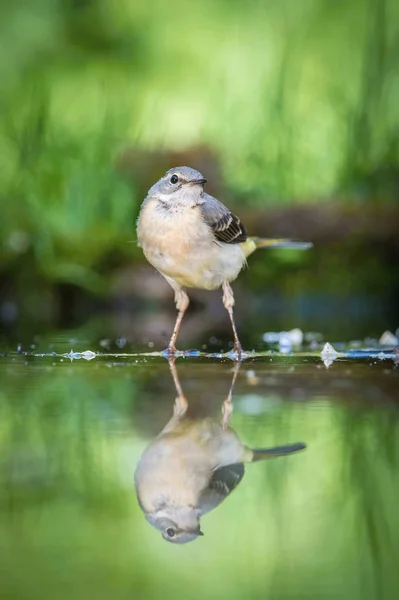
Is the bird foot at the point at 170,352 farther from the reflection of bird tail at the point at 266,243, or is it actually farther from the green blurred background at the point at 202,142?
the green blurred background at the point at 202,142

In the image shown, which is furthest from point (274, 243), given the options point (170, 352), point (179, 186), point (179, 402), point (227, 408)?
point (227, 408)

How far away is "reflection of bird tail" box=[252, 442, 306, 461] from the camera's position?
83.4 inches

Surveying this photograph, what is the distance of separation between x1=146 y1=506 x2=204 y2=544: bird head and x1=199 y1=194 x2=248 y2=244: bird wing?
122 inches

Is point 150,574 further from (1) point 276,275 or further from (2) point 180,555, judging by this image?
(1) point 276,275

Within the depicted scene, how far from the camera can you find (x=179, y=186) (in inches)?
185

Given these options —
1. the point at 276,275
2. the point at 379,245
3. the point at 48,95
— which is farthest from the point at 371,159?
the point at 48,95

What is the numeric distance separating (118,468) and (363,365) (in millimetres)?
2078

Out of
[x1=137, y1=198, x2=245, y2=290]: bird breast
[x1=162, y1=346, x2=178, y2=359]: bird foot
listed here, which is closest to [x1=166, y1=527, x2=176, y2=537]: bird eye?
[x1=162, y1=346, x2=178, y2=359]: bird foot

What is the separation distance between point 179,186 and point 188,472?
9.36 ft

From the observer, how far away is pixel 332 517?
167 cm

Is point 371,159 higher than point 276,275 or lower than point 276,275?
higher

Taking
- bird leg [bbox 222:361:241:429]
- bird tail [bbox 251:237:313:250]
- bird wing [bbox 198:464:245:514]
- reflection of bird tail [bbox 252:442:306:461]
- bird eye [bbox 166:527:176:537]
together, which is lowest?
bird tail [bbox 251:237:313:250]

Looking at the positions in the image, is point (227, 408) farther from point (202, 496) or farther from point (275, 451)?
point (202, 496)

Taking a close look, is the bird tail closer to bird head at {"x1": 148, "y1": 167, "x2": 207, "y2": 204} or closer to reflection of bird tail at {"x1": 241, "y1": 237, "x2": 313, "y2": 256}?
reflection of bird tail at {"x1": 241, "y1": 237, "x2": 313, "y2": 256}
